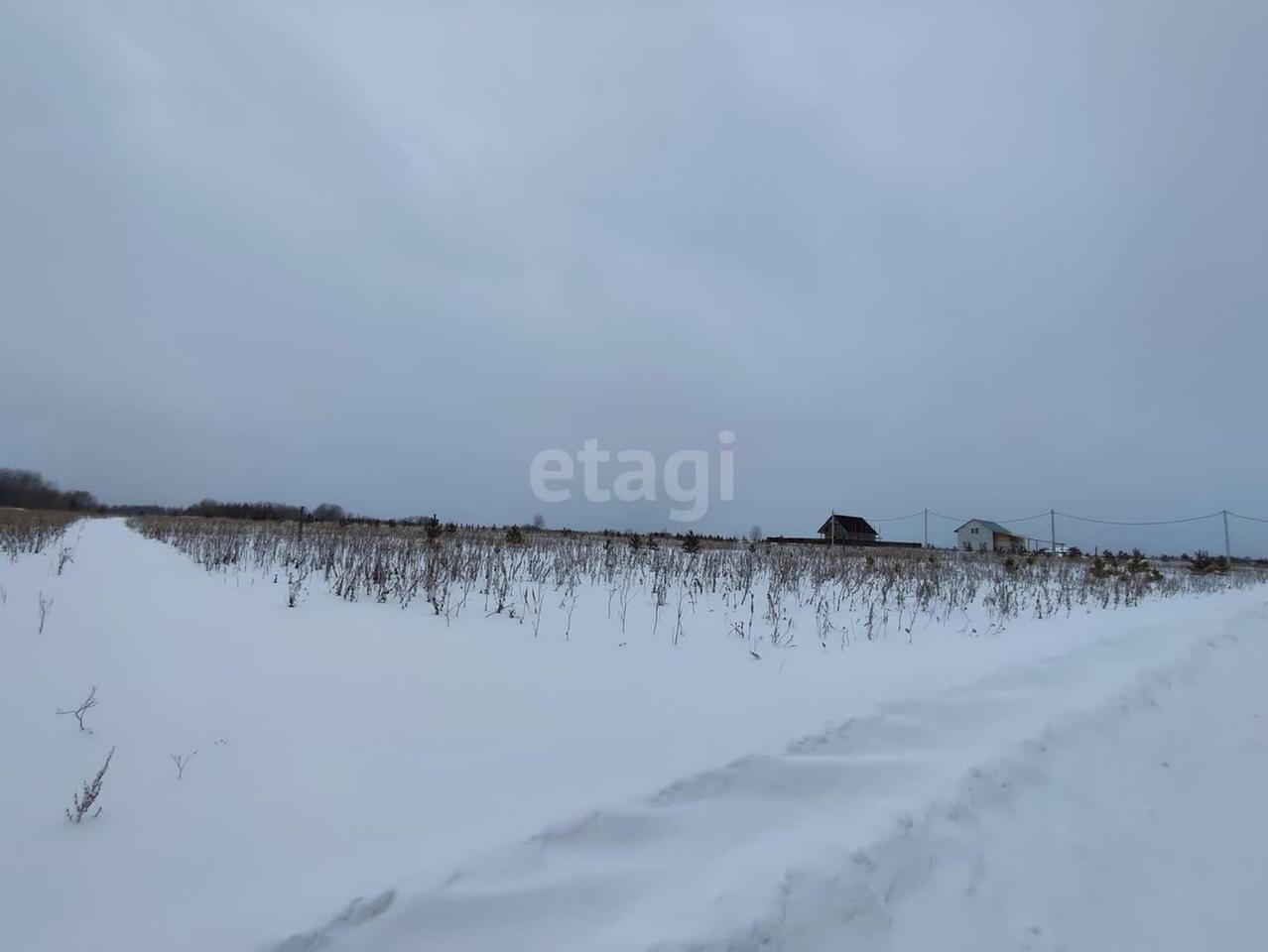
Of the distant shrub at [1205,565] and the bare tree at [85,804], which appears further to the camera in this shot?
the distant shrub at [1205,565]

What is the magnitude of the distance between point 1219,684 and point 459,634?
5708mm

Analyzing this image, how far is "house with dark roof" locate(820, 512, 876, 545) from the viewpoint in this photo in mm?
46037

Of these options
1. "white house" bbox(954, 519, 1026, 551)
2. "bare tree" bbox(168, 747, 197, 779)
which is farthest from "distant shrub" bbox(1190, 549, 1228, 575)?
"white house" bbox(954, 519, 1026, 551)

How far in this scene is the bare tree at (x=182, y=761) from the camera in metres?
1.72

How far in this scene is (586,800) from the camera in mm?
1760

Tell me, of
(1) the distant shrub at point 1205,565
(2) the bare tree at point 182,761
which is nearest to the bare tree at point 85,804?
(2) the bare tree at point 182,761

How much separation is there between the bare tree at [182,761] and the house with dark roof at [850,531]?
149 ft

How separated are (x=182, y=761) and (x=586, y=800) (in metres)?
1.33

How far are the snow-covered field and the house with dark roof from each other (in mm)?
43360

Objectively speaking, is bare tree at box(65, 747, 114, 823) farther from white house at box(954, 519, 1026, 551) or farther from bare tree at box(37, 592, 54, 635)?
white house at box(954, 519, 1026, 551)

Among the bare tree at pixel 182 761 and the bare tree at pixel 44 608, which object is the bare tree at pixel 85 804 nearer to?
the bare tree at pixel 182 761

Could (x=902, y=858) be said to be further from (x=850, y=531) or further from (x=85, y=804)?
(x=850, y=531)

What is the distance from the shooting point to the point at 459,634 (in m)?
3.85

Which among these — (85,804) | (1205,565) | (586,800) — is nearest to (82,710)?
(85,804)
